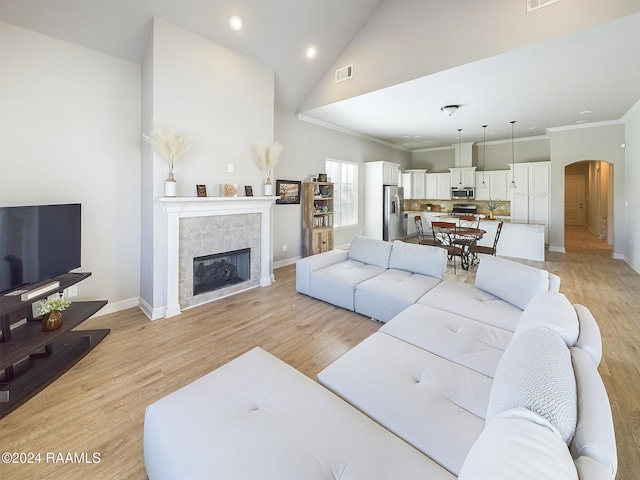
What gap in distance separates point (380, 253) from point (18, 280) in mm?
3810

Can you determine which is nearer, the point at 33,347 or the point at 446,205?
the point at 33,347

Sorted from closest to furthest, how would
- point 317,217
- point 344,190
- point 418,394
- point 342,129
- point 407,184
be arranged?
1. point 418,394
2. point 317,217
3. point 342,129
4. point 344,190
5. point 407,184

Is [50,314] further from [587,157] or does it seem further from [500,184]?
[500,184]

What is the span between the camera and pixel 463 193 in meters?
8.64

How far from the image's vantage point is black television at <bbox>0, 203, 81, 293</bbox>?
234 cm

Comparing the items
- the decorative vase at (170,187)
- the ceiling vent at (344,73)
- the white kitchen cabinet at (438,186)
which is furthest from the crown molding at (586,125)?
the decorative vase at (170,187)

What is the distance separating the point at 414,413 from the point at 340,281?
2.27 metres

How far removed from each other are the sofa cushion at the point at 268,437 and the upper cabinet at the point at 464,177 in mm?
8787

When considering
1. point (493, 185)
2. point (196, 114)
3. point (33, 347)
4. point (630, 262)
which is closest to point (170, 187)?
point (196, 114)

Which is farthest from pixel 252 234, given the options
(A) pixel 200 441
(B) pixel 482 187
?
(B) pixel 482 187

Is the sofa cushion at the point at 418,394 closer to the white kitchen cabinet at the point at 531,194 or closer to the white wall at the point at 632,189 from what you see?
the white wall at the point at 632,189

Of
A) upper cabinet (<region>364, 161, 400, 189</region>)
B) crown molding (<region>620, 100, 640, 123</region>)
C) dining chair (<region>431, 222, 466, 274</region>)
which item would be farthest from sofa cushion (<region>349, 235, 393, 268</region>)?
crown molding (<region>620, 100, 640, 123</region>)

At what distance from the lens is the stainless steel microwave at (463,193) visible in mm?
8555

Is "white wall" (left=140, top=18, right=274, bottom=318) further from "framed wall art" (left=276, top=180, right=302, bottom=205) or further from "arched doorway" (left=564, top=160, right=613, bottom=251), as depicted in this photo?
"arched doorway" (left=564, top=160, right=613, bottom=251)
